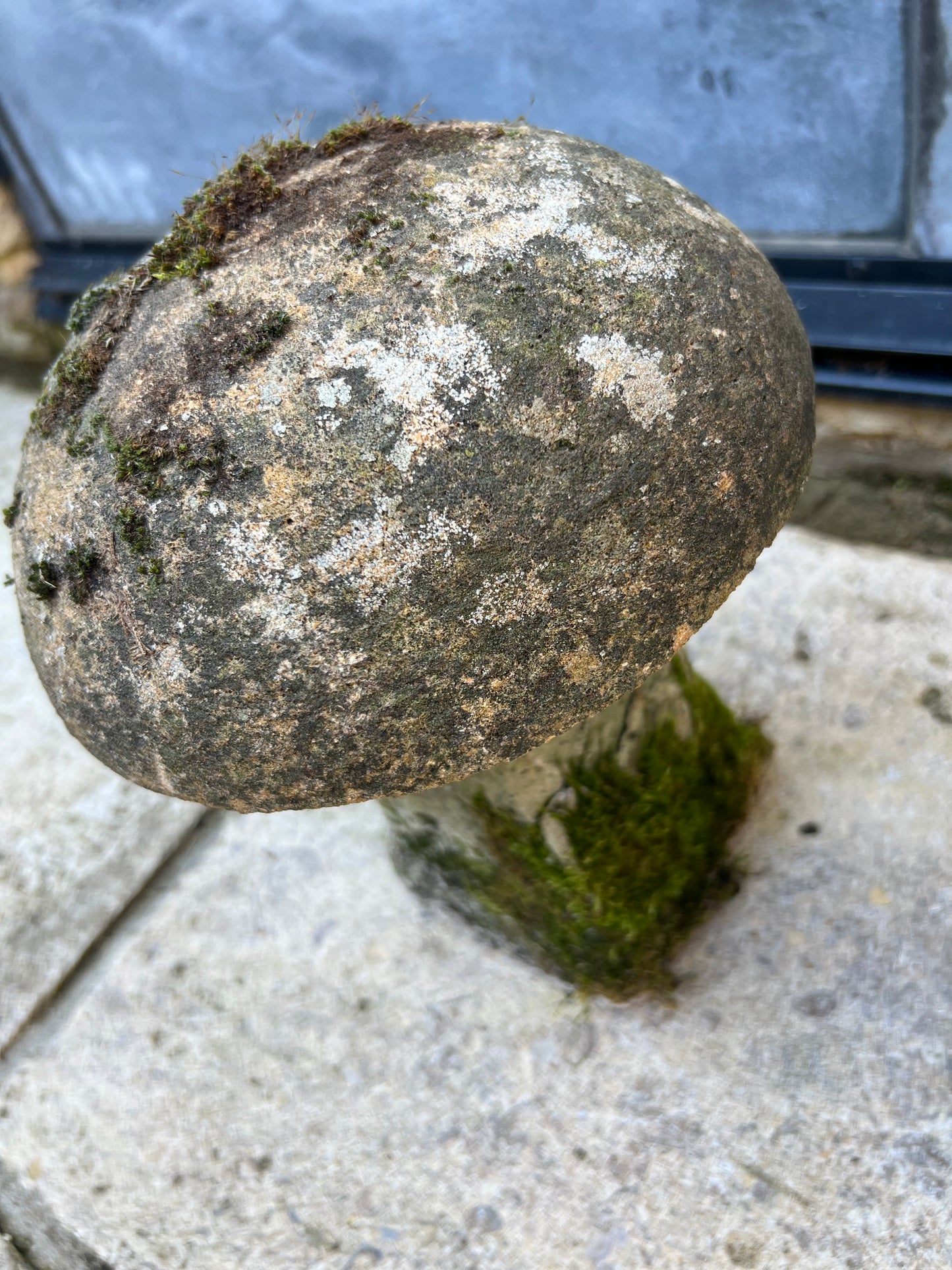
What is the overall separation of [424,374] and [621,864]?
4.08ft

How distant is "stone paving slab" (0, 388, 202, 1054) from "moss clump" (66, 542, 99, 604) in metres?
1.51

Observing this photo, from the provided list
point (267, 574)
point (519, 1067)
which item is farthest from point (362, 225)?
point (519, 1067)

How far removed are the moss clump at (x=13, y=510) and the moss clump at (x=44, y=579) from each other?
0.15m

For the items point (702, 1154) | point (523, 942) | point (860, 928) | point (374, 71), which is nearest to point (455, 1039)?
point (523, 942)

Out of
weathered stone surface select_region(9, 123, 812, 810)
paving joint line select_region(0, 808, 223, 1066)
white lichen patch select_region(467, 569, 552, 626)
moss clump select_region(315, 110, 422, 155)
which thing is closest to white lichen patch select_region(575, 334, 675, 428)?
weathered stone surface select_region(9, 123, 812, 810)

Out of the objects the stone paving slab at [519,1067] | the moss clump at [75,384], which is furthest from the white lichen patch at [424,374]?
the stone paving slab at [519,1067]

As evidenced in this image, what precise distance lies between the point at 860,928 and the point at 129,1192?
167 cm

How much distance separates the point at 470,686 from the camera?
4.33 feet

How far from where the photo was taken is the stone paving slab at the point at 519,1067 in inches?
73.2

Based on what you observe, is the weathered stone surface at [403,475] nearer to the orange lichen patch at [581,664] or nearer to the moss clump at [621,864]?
the orange lichen patch at [581,664]

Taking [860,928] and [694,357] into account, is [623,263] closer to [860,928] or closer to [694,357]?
[694,357]

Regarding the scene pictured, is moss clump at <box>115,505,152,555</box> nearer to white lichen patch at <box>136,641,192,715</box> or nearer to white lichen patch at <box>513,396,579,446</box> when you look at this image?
white lichen patch at <box>136,641,192,715</box>

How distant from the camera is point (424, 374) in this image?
1.26 m

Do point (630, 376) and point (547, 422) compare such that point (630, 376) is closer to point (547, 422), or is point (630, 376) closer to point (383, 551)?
point (547, 422)
